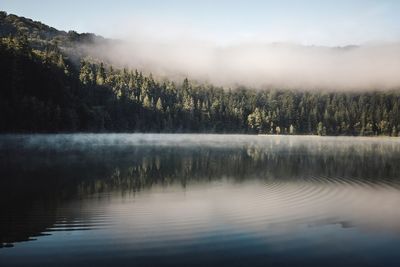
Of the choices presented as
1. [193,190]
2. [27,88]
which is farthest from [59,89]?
[193,190]

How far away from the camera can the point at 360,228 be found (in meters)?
21.9

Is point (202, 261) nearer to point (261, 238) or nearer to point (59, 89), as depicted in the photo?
point (261, 238)

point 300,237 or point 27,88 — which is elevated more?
point 27,88

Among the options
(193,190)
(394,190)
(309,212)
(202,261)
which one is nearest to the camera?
(202,261)

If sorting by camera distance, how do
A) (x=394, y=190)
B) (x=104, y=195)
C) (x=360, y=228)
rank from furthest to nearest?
(x=394, y=190) < (x=104, y=195) < (x=360, y=228)

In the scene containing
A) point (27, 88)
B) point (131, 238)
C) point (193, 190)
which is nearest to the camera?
point (131, 238)

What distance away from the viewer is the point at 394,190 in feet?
118

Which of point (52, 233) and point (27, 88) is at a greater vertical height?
point (27, 88)

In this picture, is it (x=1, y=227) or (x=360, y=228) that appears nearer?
(x=1, y=227)

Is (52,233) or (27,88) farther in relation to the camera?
(27,88)

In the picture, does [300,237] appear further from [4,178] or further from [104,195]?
[4,178]

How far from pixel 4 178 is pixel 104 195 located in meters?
13.2

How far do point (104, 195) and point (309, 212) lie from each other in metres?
14.5

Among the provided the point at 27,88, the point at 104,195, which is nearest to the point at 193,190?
the point at 104,195
